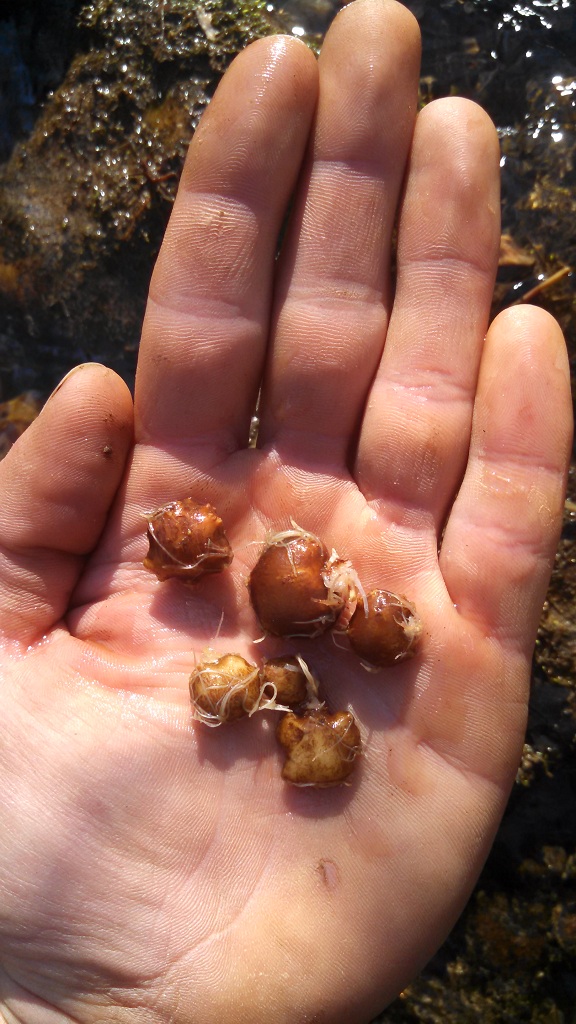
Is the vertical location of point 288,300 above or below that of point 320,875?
above

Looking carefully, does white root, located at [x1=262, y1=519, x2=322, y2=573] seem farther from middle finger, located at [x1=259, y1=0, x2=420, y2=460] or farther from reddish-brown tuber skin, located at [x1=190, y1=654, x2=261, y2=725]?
reddish-brown tuber skin, located at [x1=190, y1=654, x2=261, y2=725]

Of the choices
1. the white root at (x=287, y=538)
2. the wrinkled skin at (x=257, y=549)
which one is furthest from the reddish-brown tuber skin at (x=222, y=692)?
the white root at (x=287, y=538)

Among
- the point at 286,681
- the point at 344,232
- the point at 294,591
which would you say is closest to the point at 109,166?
the point at 344,232

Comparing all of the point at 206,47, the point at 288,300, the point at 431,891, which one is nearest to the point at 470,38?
the point at 206,47

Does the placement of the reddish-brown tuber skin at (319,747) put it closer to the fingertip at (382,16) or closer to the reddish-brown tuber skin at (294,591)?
the reddish-brown tuber skin at (294,591)

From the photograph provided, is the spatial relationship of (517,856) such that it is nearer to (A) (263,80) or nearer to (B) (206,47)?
(A) (263,80)

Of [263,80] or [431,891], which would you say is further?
[263,80]
